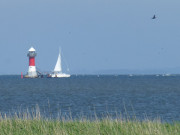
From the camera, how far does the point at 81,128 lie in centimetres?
2317

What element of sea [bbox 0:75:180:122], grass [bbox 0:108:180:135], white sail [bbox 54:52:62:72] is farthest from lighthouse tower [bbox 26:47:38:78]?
grass [bbox 0:108:180:135]

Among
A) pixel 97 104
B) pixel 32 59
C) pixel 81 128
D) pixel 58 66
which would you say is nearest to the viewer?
pixel 81 128

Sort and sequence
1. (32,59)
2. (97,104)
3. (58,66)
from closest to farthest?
(97,104) → (32,59) → (58,66)

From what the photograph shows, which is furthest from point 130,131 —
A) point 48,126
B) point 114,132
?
point 48,126

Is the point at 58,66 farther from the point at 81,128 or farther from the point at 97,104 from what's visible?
the point at 81,128

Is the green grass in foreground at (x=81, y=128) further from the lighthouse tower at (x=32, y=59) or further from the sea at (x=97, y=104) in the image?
the lighthouse tower at (x=32, y=59)

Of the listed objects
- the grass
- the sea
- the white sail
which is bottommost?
the sea

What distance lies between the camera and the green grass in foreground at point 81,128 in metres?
21.8

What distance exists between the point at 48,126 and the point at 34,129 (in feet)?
3.01

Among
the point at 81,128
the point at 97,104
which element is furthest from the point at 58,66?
the point at 81,128

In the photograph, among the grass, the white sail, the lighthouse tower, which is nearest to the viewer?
the grass

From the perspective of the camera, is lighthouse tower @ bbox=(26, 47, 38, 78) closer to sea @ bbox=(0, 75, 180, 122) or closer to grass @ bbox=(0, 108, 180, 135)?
sea @ bbox=(0, 75, 180, 122)

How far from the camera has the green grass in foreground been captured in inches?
858

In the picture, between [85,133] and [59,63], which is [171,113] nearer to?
[85,133]
